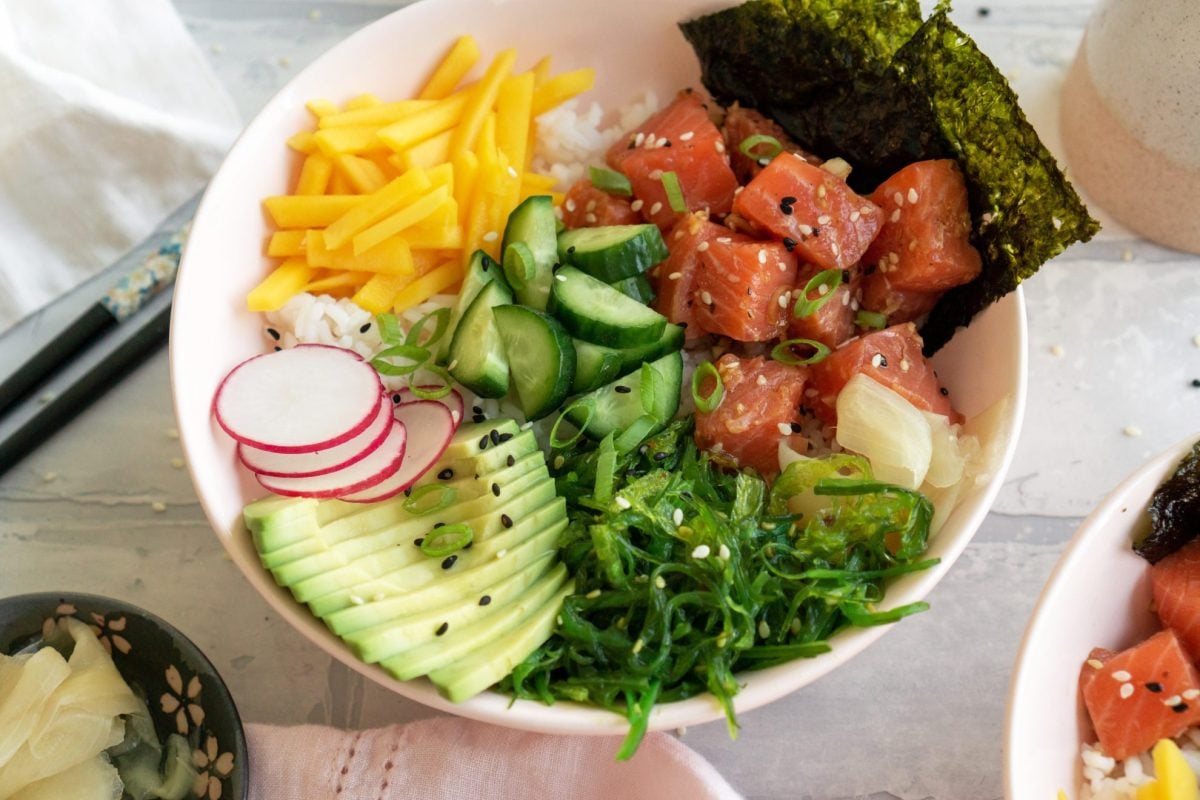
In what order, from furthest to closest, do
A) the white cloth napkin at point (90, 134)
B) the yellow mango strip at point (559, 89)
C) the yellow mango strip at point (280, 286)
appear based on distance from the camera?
1. the white cloth napkin at point (90, 134)
2. the yellow mango strip at point (559, 89)
3. the yellow mango strip at point (280, 286)

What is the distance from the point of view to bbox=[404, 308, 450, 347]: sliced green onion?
223cm

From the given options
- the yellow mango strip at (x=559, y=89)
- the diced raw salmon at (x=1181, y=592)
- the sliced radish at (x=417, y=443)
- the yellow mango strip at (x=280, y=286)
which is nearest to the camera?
the diced raw salmon at (x=1181, y=592)

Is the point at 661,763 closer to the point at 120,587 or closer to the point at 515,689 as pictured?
the point at 515,689

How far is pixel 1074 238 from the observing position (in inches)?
80.7

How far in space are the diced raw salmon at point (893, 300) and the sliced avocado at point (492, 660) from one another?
956mm

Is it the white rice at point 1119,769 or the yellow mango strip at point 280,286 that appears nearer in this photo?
the white rice at point 1119,769

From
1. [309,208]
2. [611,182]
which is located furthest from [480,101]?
[309,208]

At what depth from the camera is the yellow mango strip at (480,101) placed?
91.2 inches

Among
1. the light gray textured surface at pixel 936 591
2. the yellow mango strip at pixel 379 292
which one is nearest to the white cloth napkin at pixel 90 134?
the light gray textured surface at pixel 936 591

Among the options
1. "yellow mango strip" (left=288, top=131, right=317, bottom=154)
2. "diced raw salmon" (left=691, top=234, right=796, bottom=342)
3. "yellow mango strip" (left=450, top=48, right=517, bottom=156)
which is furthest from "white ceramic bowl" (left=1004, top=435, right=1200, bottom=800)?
"yellow mango strip" (left=288, top=131, right=317, bottom=154)

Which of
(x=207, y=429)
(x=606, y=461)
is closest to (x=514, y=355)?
(x=606, y=461)

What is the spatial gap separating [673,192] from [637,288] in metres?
0.22

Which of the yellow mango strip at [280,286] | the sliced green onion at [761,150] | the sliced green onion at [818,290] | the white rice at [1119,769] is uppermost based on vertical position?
the sliced green onion at [761,150]

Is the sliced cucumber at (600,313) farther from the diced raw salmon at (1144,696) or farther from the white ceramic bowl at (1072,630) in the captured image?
the diced raw salmon at (1144,696)
